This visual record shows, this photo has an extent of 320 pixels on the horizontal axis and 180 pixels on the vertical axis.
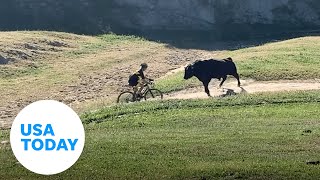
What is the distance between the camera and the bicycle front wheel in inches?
1284

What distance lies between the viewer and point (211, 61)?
33.6 meters

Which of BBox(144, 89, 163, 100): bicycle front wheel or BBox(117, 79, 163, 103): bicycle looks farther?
BBox(144, 89, 163, 100): bicycle front wheel

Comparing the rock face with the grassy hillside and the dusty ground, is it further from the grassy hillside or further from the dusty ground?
the dusty ground

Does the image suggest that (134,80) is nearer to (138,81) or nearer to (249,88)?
(138,81)

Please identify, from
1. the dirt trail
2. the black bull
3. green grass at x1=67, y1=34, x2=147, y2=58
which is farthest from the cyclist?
green grass at x1=67, y1=34, x2=147, y2=58

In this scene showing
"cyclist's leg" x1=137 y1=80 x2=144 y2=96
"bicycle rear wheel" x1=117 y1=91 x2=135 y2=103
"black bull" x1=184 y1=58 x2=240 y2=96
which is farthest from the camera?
"black bull" x1=184 y1=58 x2=240 y2=96

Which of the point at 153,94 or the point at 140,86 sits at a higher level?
the point at 140,86

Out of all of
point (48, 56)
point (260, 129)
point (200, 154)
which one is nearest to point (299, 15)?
point (48, 56)

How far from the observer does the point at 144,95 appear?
32406mm

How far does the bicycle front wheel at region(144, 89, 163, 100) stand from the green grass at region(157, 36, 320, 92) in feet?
7.75

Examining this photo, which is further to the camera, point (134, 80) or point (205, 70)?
point (205, 70)

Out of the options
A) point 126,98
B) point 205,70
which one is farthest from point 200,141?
point 126,98

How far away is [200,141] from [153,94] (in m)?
14.4

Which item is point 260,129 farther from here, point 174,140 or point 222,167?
point 222,167
